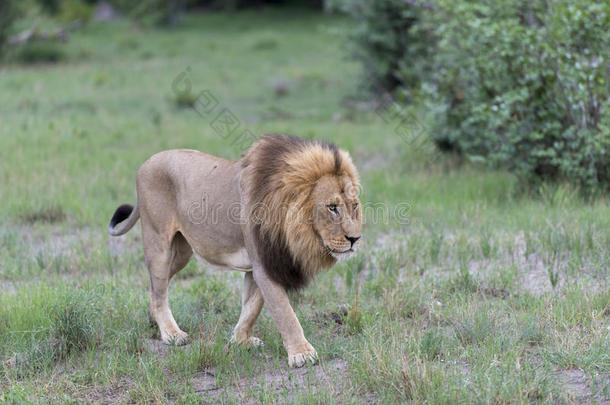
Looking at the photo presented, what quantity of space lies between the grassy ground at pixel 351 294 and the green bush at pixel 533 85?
1.30 feet

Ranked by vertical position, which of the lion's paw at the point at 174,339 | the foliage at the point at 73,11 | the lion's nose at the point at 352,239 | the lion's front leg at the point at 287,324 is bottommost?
the foliage at the point at 73,11

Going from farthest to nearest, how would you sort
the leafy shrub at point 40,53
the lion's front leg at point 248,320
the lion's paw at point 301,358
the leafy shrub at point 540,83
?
the leafy shrub at point 40,53 < the leafy shrub at point 540,83 < the lion's front leg at point 248,320 < the lion's paw at point 301,358

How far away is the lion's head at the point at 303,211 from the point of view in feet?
12.3

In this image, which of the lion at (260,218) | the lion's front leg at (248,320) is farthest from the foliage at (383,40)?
the lion's front leg at (248,320)

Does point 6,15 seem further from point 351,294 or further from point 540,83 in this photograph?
point 351,294

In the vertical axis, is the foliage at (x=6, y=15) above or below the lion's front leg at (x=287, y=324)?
below

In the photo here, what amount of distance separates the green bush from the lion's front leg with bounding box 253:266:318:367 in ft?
12.7

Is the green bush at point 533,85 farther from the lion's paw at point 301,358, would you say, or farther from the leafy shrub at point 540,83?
the lion's paw at point 301,358

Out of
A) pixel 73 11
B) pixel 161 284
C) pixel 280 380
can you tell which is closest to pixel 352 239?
pixel 280 380

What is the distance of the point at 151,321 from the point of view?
4492 millimetres

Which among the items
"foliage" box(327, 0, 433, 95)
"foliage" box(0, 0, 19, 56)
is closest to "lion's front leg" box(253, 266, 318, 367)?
"foliage" box(327, 0, 433, 95)

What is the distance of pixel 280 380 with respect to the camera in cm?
378

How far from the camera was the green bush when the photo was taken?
6758 millimetres

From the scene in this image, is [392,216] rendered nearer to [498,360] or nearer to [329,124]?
[498,360]
